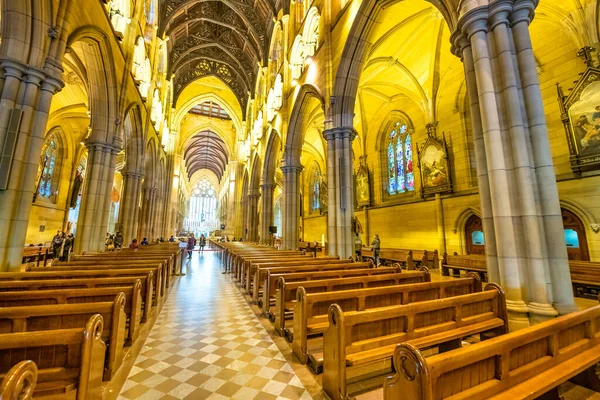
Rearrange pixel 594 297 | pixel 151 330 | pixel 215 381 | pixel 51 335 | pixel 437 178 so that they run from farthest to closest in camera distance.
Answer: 1. pixel 437 178
2. pixel 594 297
3. pixel 151 330
4. pixel 215 381
5. pixel 51 335

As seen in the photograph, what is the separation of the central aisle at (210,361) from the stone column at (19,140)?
2.98 meters

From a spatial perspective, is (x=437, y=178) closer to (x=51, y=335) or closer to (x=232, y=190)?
(x=51, y=335)

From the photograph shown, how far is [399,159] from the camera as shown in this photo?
14.1 m

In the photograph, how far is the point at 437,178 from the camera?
Result: 11367mm

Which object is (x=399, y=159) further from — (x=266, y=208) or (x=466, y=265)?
(x=266, y=208)

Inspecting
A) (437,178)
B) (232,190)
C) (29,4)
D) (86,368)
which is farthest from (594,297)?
(232,190)

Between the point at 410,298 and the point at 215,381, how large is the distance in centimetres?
256

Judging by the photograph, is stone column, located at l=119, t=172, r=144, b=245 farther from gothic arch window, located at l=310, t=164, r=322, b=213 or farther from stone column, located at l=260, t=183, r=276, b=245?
gothic arch window, located at l=310, t=164, r=322, b=213

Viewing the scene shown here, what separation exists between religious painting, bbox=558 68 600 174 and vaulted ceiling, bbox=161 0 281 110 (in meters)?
15.5

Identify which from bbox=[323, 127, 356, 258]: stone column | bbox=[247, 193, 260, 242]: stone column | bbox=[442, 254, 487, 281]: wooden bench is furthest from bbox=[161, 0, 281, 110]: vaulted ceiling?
bbox=[442, 254, 487, 281]: wooden bench

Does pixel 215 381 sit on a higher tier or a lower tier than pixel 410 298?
lower

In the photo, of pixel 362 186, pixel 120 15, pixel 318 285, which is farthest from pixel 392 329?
pixel 362 186

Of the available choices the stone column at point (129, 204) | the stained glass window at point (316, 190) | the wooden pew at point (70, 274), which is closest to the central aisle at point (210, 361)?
the wooden pew at point (70, 274)

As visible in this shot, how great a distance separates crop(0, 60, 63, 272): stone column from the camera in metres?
4.49
